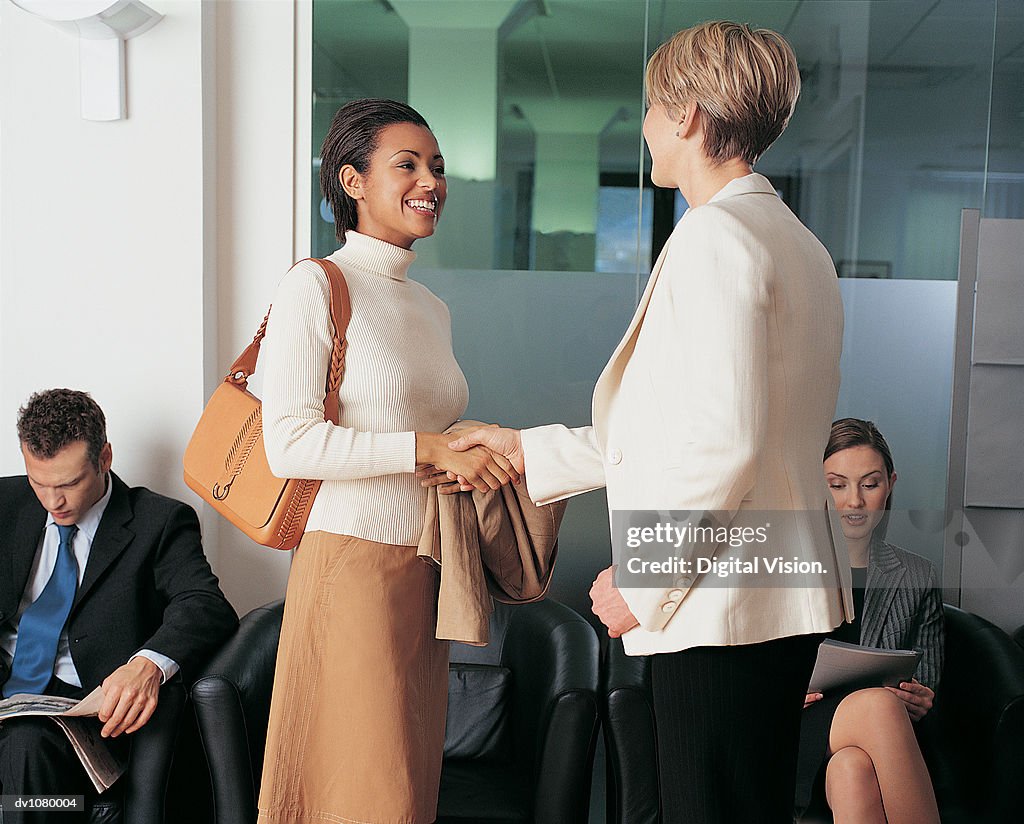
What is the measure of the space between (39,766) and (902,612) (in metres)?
2.18

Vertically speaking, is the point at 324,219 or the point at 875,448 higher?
the point at 324,219

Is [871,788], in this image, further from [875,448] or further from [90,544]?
[90,544]

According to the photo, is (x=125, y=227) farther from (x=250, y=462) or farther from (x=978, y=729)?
(x=978, y=729)

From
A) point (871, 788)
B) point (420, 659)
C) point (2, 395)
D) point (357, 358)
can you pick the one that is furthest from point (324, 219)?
point (871, 788)

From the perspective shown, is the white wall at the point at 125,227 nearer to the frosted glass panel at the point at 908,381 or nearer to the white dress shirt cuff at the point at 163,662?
the white dress shirt cuff at the point at 163,662

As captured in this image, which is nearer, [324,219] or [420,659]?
[420,659]

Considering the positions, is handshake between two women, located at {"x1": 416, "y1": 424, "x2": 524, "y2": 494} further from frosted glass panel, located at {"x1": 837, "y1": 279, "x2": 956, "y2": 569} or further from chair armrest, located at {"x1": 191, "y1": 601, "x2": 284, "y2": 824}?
frosted glass panel, located at {"x1": 837, "y1": 279, "x2": 956, "y2": 569}

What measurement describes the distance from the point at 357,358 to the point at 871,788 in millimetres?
1429

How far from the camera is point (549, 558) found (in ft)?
6.35

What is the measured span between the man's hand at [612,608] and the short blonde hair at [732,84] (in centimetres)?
61

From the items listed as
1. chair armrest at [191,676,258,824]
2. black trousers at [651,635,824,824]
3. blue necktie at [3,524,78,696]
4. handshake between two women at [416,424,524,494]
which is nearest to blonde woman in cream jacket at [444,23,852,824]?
Result: black trousers at [651,635,824,824]

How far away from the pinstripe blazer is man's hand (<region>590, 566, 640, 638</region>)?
1545mm

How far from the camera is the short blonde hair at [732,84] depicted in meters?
1.33

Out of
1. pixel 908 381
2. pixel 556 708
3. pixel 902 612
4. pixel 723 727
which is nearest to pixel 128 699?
pixel 556 708
